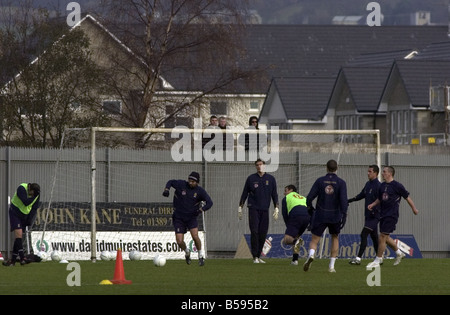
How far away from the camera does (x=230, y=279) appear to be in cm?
1978

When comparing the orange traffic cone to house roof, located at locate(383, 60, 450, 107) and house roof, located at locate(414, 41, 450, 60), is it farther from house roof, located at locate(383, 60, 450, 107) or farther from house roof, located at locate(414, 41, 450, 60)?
house roof, located at locate(414, 41, 450, 60)

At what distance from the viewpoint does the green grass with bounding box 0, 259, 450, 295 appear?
17016 mm

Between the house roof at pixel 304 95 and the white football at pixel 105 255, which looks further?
the house roof at pixel 304 95

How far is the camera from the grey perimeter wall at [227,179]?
29141 millimetres

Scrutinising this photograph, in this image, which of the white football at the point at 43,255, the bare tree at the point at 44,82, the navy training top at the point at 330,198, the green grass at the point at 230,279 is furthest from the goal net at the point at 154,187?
the navy training top at the point at 330,198

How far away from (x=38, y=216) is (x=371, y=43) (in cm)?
5823

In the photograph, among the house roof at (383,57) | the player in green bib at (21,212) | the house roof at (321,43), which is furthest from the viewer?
the house roof at (321,43)

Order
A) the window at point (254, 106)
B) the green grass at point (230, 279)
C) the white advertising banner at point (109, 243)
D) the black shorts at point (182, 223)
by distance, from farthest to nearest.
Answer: the window at point (254, 106) → the white advertising banner at point (109, 243) → the black shorts at point (182, 223) → the green grass at point (230, 279)

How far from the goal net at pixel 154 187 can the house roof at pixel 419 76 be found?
78.8 feet

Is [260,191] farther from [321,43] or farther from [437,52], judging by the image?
[321,43]

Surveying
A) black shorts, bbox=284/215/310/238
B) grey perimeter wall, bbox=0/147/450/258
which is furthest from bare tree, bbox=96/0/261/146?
black shorts, bbox=284/215/310/238

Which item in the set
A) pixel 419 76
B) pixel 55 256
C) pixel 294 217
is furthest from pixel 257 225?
pixel 419 76

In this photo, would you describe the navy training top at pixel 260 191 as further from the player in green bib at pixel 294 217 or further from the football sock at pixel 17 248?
the football sock at pixel 17 248

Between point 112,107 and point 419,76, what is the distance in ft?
69.0
